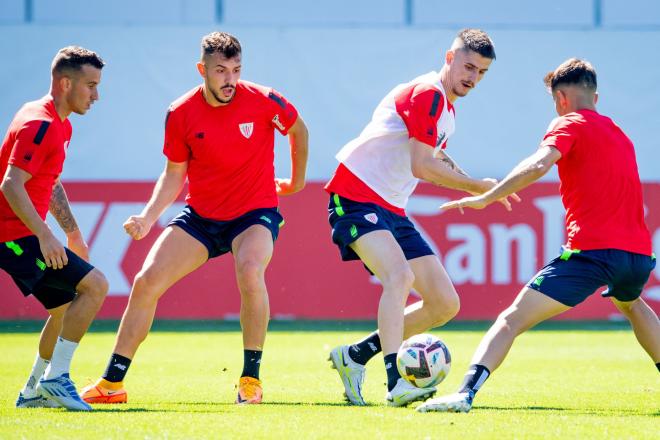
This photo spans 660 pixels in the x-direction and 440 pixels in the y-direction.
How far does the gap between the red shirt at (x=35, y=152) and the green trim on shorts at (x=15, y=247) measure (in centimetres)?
3

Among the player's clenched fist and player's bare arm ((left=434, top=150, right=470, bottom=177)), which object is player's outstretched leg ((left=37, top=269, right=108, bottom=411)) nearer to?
the player's clenched fist

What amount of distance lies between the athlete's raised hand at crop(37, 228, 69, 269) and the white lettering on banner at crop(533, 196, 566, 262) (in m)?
10.8

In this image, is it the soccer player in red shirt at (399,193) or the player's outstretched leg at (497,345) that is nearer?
the player's outstretched leg at (497,345)

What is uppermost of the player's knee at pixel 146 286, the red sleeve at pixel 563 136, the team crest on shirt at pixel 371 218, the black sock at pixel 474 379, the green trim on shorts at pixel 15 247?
the red sleeve at pixel 563 136

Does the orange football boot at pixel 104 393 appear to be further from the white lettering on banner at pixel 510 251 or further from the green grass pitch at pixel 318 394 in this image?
the white lettering on banner at pixel 510 251

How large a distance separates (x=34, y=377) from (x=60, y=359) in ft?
1.70

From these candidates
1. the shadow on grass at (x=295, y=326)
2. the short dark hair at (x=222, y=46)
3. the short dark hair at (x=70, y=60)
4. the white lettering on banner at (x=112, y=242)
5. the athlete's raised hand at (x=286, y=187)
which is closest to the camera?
the short dark hair at (x=70, y=60)

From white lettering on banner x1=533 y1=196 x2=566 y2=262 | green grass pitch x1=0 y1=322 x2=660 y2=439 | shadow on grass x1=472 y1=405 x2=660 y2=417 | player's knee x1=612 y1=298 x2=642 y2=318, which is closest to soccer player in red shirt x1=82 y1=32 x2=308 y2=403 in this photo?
green grass pitch x1=0 y1=322 x2=660 y2=439

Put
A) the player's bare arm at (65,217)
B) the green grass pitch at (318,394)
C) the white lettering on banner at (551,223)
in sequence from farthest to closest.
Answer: the white lettering on banner at (551,223) → the player's bare arm at (65,217) → the green grass pitch at (318,394)

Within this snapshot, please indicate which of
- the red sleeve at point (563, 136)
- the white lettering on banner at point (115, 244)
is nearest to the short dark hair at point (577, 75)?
the red sleeve at point (563, 136)

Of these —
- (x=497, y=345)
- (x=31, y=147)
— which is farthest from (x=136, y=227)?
(x=497, y=345)

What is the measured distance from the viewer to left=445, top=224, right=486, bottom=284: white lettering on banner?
1694 centimetres

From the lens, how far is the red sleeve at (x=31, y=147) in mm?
7344

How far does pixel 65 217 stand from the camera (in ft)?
27.3
